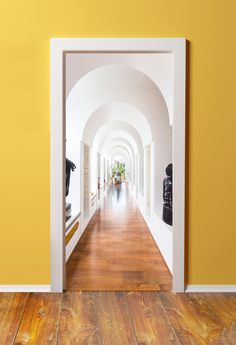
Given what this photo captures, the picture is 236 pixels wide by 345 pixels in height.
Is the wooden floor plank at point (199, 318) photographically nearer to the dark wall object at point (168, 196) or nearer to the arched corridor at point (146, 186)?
the arched corridor at point (146, 186)

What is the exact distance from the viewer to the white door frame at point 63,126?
2.80 metres

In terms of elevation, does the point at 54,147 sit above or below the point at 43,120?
below

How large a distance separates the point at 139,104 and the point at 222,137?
163 inches

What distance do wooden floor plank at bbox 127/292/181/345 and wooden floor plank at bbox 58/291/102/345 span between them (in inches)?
13.3

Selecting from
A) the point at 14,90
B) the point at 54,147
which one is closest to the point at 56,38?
the point at 14,90

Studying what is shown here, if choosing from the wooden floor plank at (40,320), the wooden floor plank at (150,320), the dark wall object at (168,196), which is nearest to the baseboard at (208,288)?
the wooden floor plank at (150,320)

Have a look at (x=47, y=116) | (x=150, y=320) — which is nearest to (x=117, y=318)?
(x=150, y=320)

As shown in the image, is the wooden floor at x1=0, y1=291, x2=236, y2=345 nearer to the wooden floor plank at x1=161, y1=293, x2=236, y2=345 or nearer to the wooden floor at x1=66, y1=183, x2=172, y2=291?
the wooden floor plank at x1=161, y1=293, x2=236, y2=345

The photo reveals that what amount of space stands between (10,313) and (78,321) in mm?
621

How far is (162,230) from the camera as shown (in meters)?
4.51

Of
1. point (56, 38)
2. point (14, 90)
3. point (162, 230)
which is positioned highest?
point (56, 38)

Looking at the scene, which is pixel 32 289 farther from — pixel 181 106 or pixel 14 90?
pixel 181 106

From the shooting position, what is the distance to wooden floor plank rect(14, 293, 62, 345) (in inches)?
82.4

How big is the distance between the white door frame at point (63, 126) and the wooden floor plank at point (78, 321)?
25 cm
